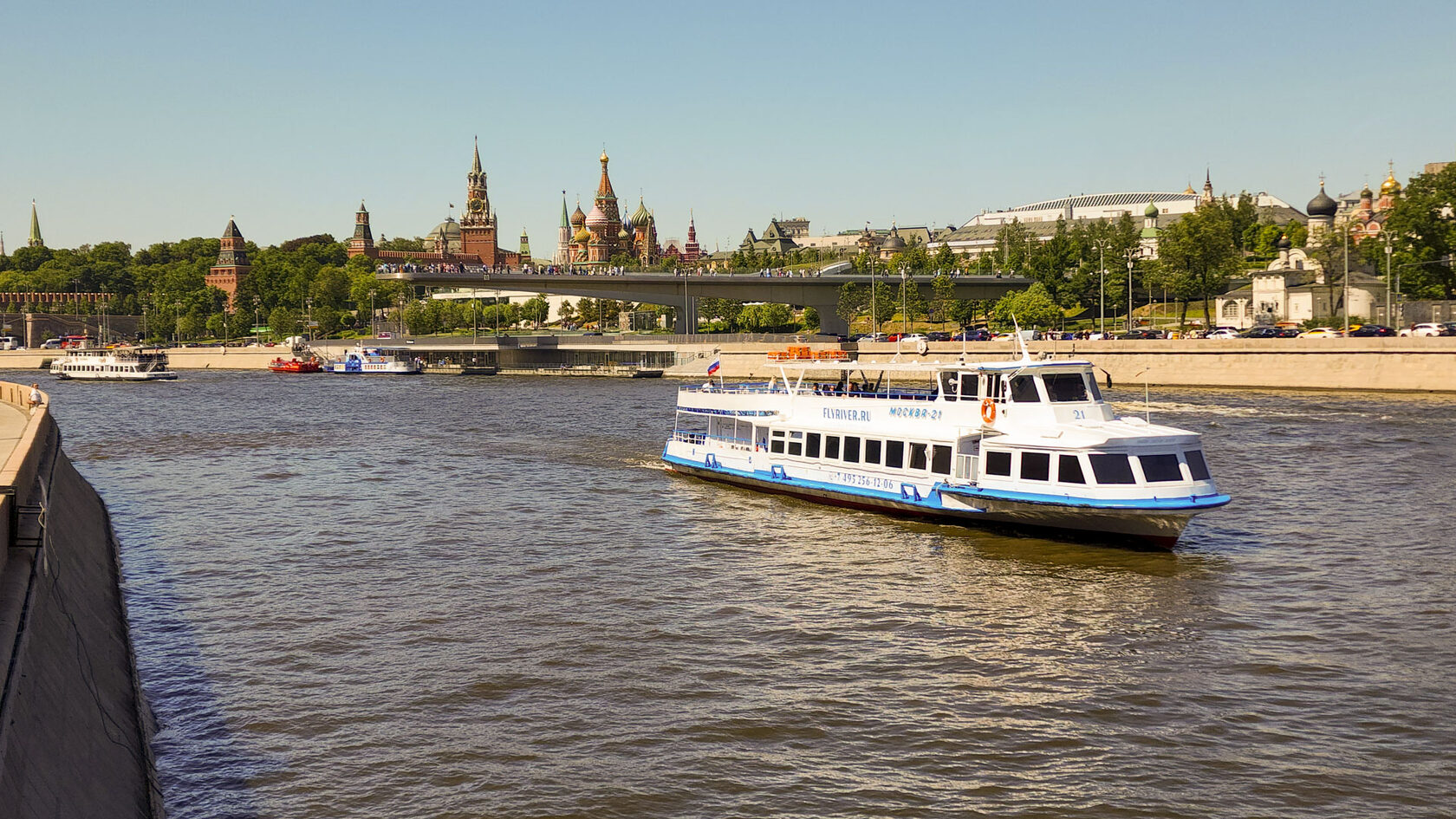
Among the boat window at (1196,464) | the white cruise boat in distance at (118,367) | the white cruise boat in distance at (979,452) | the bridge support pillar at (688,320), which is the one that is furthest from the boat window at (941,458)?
the white cruise boat in distance at (118,367)

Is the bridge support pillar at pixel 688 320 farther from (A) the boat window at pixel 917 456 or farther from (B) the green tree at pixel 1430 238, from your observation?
(A) the boat window at pixel 917 456

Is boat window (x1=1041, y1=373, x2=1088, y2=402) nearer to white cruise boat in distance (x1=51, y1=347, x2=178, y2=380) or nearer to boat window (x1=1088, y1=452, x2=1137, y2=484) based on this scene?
boat window (x1=1088, y1=452, x2=1137, y2=484)

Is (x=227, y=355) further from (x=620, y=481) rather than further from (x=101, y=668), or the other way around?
(x=101, y=668)

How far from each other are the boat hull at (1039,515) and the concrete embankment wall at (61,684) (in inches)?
780

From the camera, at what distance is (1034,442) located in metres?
30.9

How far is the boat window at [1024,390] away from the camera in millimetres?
32406

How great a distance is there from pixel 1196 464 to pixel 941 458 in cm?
701

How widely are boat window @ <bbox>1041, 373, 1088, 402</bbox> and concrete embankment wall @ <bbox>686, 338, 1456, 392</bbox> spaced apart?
31.2m

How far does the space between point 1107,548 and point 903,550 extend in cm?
495

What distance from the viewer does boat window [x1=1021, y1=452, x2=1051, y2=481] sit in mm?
30625

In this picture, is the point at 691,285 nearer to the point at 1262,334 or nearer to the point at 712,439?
the point at 1262,334

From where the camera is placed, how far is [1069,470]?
1182 inches

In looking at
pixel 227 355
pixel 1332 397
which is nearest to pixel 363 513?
pixel 1332 397

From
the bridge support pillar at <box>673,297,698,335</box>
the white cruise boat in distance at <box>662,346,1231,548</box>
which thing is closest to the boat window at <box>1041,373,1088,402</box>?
the white cruise boat in distance at <box>662,346,1231,548</box>
